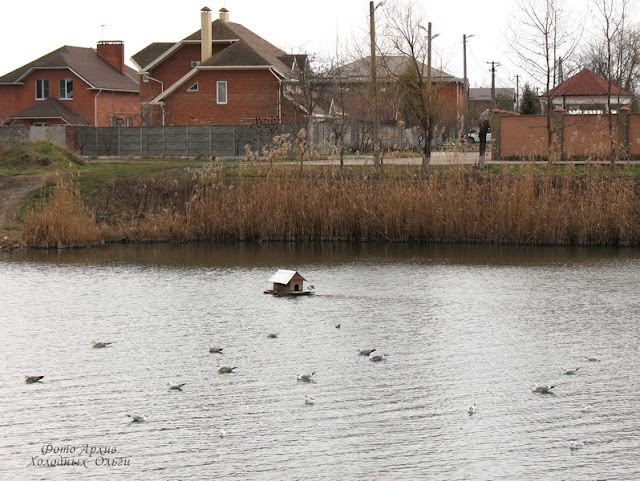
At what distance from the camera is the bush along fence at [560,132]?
4341cm

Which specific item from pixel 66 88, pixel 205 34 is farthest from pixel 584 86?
pixel 66 88

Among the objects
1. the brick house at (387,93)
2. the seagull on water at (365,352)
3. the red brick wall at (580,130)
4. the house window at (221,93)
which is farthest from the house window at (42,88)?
the seagull on water at (365,352)

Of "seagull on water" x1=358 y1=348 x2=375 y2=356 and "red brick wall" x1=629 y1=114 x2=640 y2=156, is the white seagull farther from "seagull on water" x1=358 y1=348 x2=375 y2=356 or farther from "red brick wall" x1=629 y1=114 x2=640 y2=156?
"red brick wall" x1=629 y1=114 x2=640 y2=156

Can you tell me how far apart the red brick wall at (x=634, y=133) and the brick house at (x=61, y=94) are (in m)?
38.0

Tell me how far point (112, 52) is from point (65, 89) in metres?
7.48

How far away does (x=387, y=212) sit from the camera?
1326 inches

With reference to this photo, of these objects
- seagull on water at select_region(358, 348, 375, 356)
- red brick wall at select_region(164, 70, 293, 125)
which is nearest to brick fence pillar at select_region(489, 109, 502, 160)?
red brick wall at select_region(164, 70, 293, 125)

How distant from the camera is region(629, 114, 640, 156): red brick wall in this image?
44.1 meters

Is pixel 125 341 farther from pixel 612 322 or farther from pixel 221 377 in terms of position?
pixel 612 322

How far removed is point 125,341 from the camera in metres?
19.0

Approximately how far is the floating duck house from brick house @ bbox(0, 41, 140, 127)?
49224mm

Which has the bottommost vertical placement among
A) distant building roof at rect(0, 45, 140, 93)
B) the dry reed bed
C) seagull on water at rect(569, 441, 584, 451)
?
seagull on water at rect(569, 441, 584, 451)

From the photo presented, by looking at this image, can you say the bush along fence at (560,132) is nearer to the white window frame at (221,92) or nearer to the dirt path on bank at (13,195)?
the dirt path on bank at (13,195)

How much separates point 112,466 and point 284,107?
49.3 m
